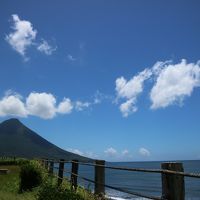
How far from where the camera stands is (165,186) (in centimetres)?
576

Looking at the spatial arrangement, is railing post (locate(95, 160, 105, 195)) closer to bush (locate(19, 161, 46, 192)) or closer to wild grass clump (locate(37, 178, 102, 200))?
wild grass clump (locate(37, 178, 102, 200))

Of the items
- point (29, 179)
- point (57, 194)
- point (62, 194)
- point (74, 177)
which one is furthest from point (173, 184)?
point (29, 179)

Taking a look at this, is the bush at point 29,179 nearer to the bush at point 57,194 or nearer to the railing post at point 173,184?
the bush at point 57,194

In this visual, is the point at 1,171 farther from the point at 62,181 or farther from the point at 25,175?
the point at 62,181

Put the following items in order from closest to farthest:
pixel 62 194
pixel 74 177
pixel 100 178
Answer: pixel 62 194
pixel 100 178
pixel 74 177

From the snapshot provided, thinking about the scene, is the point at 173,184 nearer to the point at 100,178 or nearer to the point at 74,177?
the point at 100,178

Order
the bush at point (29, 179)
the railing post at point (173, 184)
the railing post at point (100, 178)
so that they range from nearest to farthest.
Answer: the railing post at point (173, 184) < the railing post at point (100, 178) < the bush at point (29, 179)

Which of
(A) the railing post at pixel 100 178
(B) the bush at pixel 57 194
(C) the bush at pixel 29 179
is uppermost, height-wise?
(C) the bush at pixel 29 179

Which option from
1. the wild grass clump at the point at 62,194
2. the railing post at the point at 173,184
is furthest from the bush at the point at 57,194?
the railing post at the point at 173,184

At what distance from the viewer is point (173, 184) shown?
5570 mm

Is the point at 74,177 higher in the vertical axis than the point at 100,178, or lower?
higher

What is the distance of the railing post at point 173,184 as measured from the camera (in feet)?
18.1

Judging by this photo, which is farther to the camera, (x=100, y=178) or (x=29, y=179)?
(x=29, y=179)

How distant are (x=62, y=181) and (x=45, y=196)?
4.28 metres
